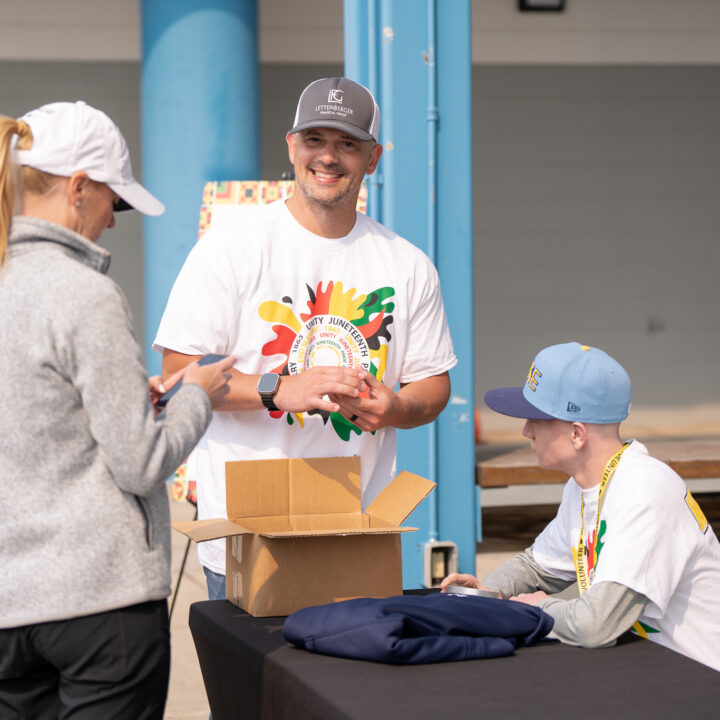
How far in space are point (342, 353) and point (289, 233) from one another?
26cm

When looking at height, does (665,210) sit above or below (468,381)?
above

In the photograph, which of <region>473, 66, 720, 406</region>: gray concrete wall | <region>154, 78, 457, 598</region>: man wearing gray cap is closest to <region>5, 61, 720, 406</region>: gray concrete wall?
<region>473, 66, 720, 406</region>: gray concrete wall

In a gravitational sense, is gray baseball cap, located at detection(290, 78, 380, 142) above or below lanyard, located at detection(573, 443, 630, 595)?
above

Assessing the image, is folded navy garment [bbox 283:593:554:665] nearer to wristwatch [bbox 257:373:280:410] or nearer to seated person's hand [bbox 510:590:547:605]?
seated person's hand [bbox 510:590:547:605]

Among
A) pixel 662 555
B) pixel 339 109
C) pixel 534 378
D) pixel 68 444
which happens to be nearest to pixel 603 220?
pixel 339 109

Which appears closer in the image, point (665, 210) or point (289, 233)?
point (289, 233)

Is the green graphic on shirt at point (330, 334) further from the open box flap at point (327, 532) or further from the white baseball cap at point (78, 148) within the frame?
the white baseball cap at point (78, 148)

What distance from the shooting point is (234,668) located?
5.41 ft

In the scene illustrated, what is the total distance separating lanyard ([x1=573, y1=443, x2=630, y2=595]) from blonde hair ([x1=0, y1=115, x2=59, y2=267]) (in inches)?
39.1

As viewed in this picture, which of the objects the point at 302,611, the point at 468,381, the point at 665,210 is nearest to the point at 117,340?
the point at 302,611

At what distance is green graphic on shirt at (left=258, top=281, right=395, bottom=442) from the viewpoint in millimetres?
1996

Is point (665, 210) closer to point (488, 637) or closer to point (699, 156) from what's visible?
point (699, 156)

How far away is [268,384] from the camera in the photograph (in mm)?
1870

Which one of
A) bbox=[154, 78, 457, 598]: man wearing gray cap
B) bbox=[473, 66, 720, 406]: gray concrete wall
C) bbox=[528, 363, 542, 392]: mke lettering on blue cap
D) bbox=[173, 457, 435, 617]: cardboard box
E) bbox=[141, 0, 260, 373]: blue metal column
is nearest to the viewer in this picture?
bbox=[173, 457, 435, 617]: cardboard box
